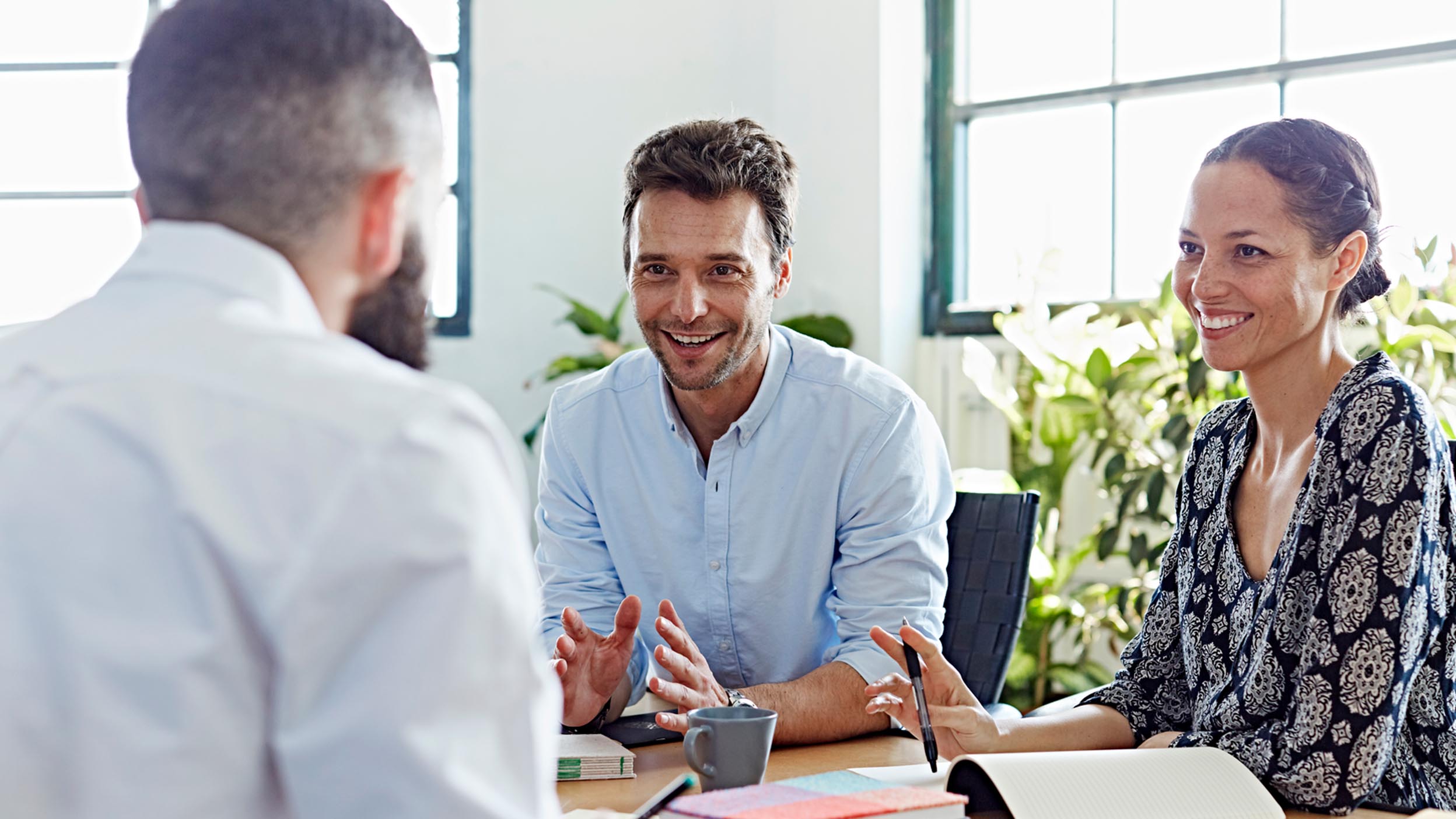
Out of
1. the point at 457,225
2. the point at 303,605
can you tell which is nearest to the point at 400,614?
the point at 303,605

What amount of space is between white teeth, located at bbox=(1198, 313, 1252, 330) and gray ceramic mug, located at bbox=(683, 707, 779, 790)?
0.81 meters

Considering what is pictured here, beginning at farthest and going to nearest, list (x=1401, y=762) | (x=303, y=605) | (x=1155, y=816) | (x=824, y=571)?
1. (x=824, y=571)
2. (x=1401, y=762)
3. (x=1155, y=816)
4. (x=303, y=605)

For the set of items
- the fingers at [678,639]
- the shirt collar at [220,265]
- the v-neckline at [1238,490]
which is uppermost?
the shirt collar at [220,265]

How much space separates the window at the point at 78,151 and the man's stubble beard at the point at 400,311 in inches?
134

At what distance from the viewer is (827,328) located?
3.76 m

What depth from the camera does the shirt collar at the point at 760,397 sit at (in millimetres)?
1889

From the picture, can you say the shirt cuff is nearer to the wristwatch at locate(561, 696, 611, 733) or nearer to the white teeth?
the wristwatch at locate(561, 696, 611, 733)

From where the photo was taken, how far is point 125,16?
13.6ft

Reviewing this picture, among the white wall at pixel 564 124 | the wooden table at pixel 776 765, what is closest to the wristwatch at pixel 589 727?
the wooden table at pixel 776 765

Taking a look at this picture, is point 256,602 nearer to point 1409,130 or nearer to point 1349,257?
point 1349,257

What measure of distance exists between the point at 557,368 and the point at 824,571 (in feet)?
6.86

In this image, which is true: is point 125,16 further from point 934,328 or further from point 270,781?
point 270,781

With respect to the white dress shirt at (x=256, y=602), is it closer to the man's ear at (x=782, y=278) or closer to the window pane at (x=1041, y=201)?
the man's ear at (x=782, y=278)

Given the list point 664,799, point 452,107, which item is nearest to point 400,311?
point 664,799
